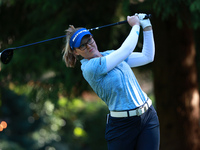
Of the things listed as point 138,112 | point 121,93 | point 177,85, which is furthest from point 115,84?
point 177,85

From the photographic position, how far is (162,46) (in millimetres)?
6012

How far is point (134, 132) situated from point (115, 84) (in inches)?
15.5

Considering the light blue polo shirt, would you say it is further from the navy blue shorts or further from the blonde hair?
the blonde hair

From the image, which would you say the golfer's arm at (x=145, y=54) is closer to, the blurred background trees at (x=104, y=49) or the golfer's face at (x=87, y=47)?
the golfer's face at (x=87, y=47)

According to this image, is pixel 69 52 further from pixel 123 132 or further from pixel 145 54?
pixel 123 132

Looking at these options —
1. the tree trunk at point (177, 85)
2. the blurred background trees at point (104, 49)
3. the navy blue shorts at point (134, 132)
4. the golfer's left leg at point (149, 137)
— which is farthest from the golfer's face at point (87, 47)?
the tree trunk at point (177, 85)

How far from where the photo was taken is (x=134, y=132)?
2.69m

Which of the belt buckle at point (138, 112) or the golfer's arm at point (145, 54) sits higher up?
the golfer's arm at point (145, 54)

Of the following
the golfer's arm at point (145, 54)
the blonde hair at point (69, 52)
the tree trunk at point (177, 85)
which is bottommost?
the tree trunk at point (177, 85)

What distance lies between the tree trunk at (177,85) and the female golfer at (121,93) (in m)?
3.28

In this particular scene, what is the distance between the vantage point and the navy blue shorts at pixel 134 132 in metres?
2.68

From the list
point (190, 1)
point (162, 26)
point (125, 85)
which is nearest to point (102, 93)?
point (125, 85)

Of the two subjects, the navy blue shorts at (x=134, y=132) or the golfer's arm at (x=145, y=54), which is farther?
the golfer's arm at (x=145, y=54)

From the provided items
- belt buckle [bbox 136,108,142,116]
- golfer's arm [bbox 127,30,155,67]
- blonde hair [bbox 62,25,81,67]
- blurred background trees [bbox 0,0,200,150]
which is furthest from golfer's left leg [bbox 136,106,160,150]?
blurred background trees [bbox 0,0,200,150]
